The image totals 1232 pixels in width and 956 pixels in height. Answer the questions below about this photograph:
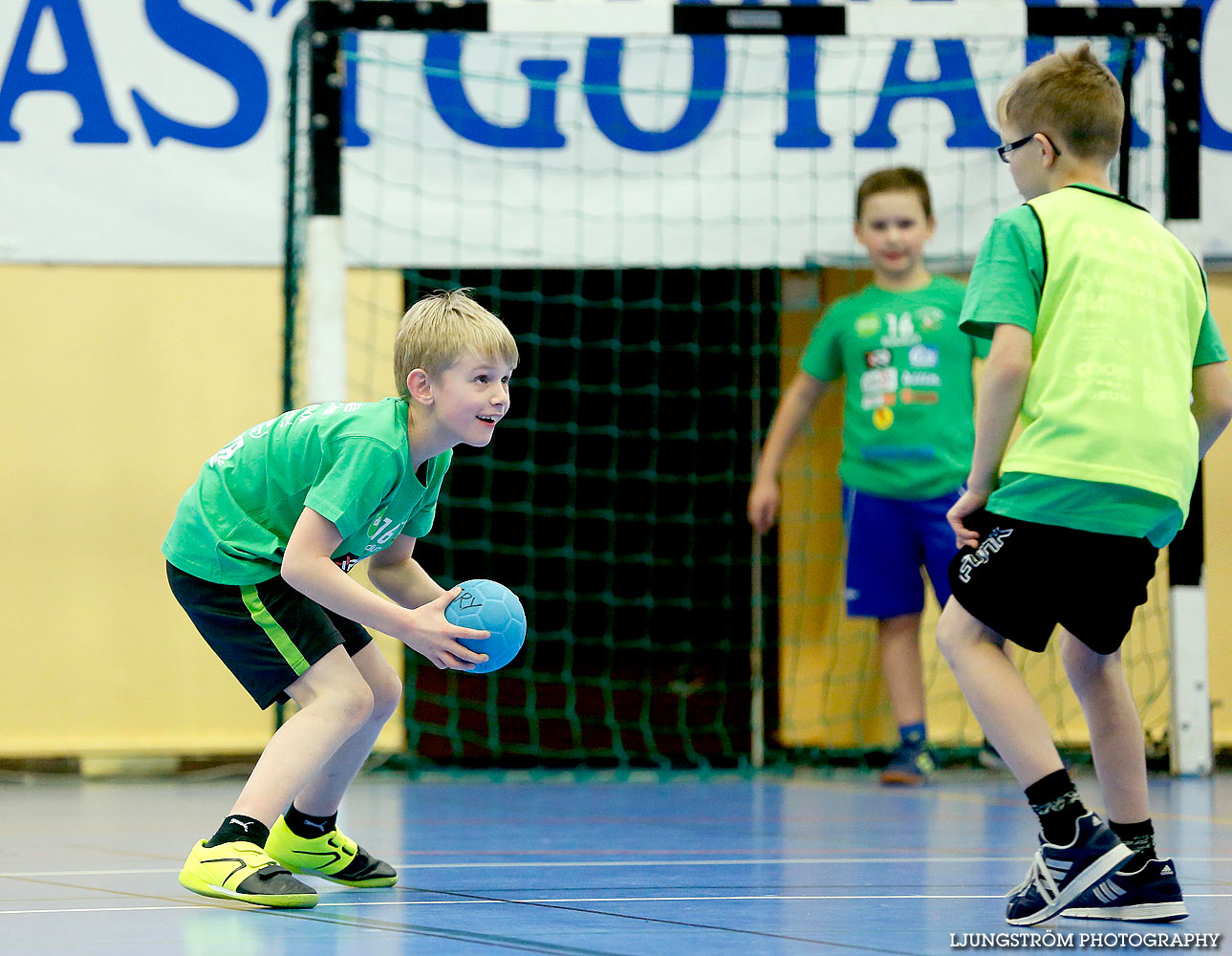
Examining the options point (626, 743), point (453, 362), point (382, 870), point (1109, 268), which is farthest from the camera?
point (626, 743)

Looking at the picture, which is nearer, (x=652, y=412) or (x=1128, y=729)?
(x=1128, y=729)

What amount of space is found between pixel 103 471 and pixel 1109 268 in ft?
12.4

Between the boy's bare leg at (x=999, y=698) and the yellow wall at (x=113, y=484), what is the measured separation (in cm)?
315

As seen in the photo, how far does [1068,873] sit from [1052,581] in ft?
1.44

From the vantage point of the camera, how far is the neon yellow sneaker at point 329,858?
2.89 metres

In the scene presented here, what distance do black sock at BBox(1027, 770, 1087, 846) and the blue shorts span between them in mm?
2477

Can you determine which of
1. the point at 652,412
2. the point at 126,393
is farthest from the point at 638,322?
the point at 126,393

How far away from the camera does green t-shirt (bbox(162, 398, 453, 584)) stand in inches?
106

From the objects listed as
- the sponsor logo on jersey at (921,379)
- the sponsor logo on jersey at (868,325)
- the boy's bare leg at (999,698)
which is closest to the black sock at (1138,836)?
the boy's bare leg at (999,698)

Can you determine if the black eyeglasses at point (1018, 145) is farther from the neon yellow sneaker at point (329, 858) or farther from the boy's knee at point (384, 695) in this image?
the neon yellow sneaker at point (329, 858)

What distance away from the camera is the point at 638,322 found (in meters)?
5.93

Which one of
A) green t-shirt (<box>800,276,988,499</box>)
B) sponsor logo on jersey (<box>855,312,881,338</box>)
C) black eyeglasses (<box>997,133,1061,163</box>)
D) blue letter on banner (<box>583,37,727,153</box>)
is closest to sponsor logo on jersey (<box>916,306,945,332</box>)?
green t-shirt (<box>800,276,988,499</box>)

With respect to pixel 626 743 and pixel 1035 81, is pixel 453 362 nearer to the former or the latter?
pixel 1035 81

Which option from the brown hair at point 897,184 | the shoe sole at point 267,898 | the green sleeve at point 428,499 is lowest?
the shoe sole at point 267,898
